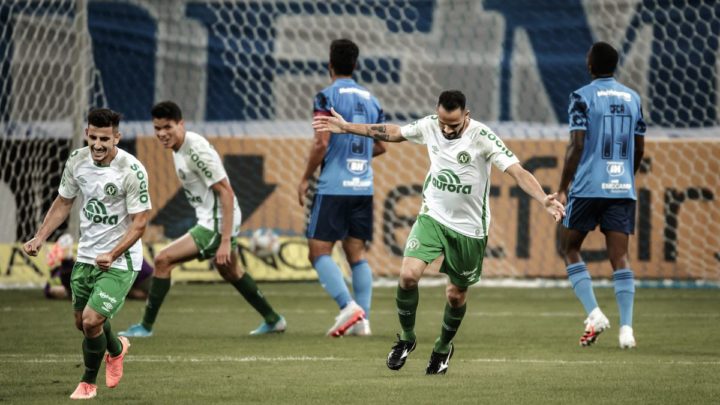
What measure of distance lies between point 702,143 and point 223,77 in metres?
5.98

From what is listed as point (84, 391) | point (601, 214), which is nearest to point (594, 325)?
point (601, 214)

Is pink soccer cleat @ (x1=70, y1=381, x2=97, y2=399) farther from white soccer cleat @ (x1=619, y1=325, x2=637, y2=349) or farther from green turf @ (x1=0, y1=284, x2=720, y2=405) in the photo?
white soccer cleat @ (x1=619, y1=325, x2=637, y2=349)

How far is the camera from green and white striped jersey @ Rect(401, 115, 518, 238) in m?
8.16

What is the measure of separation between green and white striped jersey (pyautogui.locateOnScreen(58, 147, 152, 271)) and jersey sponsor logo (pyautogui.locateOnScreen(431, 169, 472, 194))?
1.86 meters

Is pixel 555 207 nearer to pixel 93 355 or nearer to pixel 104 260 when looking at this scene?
pixel 104 260

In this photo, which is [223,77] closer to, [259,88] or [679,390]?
[259,88]

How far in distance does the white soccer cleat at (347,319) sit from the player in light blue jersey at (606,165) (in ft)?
5.58

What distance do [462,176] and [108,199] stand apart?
219 centimetres

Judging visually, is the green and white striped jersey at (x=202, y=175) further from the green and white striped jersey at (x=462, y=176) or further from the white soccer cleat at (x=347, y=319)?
the green and white striped jersey at (x=462, y=176)

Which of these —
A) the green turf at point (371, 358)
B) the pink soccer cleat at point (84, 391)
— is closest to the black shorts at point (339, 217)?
the green turf at point (371, 358)

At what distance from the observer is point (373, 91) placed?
17.2 meters

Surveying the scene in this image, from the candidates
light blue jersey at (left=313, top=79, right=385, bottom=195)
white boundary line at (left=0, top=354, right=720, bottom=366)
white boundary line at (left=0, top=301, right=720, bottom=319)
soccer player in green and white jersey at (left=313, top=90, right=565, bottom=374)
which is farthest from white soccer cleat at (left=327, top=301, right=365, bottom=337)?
white boundary line at (left=0, top=301, right=720, bottom=319)

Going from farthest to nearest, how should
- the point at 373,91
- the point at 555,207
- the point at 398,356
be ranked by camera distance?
the point at 373,91
the point at 398,356
the point at 555,207

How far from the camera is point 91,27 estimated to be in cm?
1622
